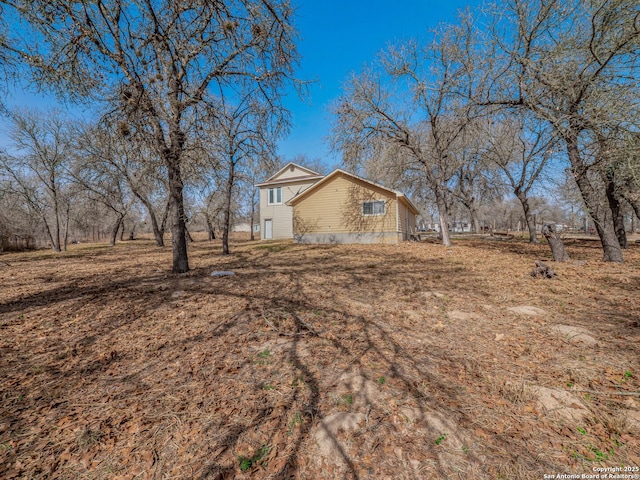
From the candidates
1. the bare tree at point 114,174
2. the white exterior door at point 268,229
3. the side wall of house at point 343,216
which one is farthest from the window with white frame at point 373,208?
the white exterior door at point 268,229

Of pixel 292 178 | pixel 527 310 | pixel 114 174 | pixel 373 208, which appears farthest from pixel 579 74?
pixel 114 174

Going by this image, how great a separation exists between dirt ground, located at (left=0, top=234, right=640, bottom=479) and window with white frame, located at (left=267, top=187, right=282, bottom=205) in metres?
21.4

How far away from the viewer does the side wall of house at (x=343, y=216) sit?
16188 millimetres

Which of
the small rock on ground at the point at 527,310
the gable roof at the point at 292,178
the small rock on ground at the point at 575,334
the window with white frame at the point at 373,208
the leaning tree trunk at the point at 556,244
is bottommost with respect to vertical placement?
the small rock on ground at the point at 575,334

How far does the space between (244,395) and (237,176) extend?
43.3 feet

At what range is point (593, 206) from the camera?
785cm

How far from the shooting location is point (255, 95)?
23.7 ft

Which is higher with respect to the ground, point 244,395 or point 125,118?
point 125,118

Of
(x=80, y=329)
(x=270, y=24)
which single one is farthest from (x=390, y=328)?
(x=270, y=24)

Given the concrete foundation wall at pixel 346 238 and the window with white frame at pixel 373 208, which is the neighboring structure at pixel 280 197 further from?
the window with white frame at pixel 373 208

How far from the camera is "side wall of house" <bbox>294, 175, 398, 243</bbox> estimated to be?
16.2m

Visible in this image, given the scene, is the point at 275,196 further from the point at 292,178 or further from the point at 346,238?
the point at 346,238

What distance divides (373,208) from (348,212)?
1657 mm

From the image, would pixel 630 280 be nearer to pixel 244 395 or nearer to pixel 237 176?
pixel 244 395
